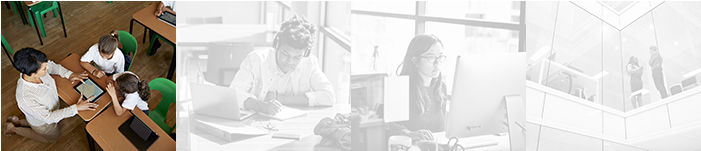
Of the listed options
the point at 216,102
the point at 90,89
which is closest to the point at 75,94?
the point at 90,89

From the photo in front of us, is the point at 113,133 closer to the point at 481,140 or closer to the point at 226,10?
the point at 226,10

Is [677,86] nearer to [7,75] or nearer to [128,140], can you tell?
[128,140]

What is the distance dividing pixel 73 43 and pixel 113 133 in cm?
181

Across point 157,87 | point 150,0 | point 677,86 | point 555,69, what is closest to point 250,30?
point 157,87

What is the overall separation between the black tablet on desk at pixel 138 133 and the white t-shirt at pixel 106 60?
1.95ft

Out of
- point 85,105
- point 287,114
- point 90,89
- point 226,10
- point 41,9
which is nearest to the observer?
point 226,10

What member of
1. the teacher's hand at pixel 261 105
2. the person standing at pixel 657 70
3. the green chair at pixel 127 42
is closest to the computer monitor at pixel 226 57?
the teacher's hand at pixel 261 105

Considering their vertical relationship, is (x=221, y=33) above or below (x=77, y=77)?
above

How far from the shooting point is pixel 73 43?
12.5 ft

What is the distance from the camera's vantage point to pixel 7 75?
3467mm

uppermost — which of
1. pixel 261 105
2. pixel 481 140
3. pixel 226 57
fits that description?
pixel 226 57

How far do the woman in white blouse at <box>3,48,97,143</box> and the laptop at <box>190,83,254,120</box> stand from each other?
0.97m

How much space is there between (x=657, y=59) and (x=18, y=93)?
3.89m

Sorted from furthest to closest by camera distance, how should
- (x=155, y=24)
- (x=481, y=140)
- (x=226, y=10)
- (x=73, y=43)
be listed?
(x=73, y=43) → (x=155, y=24) → (x=481, y=140) → (x=226, y=10)
